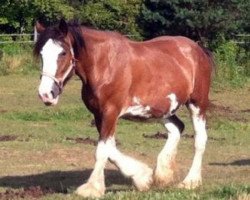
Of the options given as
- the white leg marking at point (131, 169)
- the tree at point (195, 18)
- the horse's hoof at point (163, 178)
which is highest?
the white leg marking at point (131, 169)

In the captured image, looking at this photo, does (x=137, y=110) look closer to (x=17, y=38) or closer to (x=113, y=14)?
(x=17, y=38)

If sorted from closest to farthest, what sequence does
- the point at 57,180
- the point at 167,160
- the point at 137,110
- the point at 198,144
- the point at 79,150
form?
the point at 137,110, the point at 167,160, the point at 198,144, the point at 57,180, the point at 79,150

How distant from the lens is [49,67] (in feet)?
36.5

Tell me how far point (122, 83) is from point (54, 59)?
106 cm

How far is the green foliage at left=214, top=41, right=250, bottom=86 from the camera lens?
110 ft

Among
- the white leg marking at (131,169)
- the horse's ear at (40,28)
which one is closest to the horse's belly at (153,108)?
the white leg marking at (131,169)

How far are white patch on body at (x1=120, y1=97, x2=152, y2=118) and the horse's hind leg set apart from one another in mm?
892

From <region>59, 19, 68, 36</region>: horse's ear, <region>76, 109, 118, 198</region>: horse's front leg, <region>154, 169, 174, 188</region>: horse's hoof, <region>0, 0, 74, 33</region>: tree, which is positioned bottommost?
<region>0, 0, 74, 33</region>: tree

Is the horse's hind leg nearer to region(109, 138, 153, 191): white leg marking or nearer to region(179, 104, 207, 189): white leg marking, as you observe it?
region(179, 104, 207, 189): white leg marking

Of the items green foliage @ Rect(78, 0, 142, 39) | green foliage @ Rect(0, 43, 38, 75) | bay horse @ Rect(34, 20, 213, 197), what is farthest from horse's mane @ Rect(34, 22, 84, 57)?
green foliage @ Rect(78, 0, 142, 39)

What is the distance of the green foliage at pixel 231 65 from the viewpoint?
33.4m

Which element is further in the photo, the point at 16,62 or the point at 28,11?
the point at 28,11

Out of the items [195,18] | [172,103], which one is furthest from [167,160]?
[195,18]

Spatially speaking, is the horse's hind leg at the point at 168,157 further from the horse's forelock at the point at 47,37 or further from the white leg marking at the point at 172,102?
the horse's forelock at the point at 47,37
